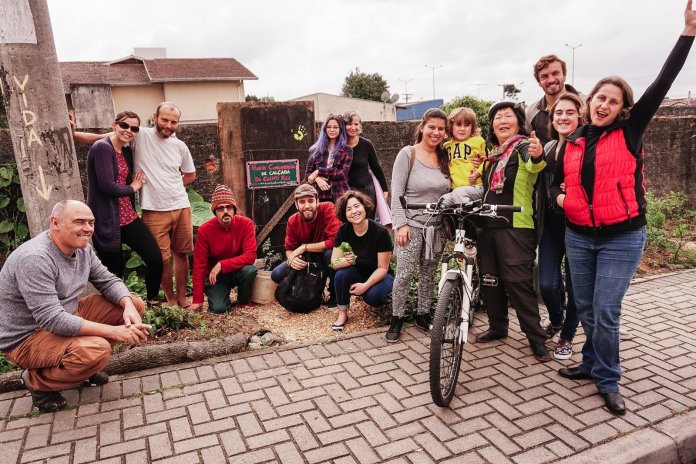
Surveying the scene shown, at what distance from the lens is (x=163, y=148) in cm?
502

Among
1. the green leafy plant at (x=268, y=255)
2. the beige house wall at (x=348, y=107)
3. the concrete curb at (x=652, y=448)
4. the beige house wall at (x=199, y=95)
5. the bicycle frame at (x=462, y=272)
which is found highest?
the beige house wall at (x=199, y=95)

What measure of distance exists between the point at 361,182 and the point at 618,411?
137 inches

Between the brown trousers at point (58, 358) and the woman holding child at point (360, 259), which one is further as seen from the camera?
the woman holding child at point (360, 259)

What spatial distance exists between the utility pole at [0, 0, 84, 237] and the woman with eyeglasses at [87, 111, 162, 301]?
1.04ft

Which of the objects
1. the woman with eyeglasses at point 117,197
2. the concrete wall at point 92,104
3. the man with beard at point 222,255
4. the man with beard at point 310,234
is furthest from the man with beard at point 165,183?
the concrete wall at point 92,104

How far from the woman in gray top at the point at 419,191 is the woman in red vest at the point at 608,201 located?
105 centimetres

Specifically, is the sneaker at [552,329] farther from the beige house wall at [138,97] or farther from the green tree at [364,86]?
the green tree at [364,86]

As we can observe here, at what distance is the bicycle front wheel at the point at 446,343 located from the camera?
328 centimetres

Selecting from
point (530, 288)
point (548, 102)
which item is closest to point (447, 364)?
point (530, 288)

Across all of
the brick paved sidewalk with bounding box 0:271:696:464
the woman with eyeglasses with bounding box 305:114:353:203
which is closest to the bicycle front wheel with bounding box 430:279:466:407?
the brick paved sidewalk with bounding box 0:271:696:464

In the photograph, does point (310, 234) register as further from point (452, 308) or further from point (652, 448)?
point (652, 448)

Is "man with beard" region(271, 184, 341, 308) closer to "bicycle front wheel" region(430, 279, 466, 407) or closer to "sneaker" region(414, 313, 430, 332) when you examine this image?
"sneaker" region(414, 313, 430, 332)

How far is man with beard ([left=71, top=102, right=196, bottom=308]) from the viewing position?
16.1 ft

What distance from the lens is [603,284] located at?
3.37 m
